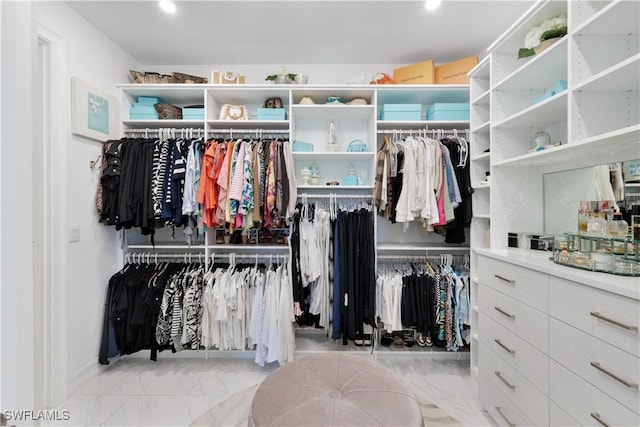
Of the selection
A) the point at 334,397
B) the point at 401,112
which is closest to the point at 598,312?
the point at 334,397

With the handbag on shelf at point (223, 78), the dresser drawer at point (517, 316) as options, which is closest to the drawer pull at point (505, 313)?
the dresser drawer at point (517, 316)

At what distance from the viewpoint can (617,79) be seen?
111 centimetres

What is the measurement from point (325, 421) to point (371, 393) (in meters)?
0.25

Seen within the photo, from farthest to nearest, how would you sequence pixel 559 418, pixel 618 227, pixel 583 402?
pixel 618 227 → pixel 559 418 → pixel 583 402

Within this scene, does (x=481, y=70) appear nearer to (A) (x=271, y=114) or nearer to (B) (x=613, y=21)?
(B) (x=613, y=21)

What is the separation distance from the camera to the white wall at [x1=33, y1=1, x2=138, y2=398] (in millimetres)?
1865

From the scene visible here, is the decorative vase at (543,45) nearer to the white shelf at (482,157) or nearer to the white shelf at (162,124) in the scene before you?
the white shelf at (482,157)

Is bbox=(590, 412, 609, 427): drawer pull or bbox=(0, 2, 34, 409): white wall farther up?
bbox=(0, 2, 34, 409): white wall

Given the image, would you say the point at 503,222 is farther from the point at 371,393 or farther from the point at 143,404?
the point at 143,404

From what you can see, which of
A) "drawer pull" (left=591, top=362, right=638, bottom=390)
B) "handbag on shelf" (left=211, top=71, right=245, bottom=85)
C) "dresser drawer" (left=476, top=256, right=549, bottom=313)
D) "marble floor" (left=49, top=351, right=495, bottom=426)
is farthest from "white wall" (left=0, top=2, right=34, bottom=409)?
"handbag on shelf" (left=211, top=71, right=245, bottom=85)

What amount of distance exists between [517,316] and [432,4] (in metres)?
2.11

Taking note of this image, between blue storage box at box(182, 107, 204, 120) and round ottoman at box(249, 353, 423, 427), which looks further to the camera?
blue storage box at box(182, 107, 204, 120)

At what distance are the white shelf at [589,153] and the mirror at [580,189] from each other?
44mm

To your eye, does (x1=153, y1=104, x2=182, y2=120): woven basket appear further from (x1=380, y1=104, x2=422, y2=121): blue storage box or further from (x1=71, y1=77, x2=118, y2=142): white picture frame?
(x1=380, y1=104, x2=422, y2=121): blue storage box
